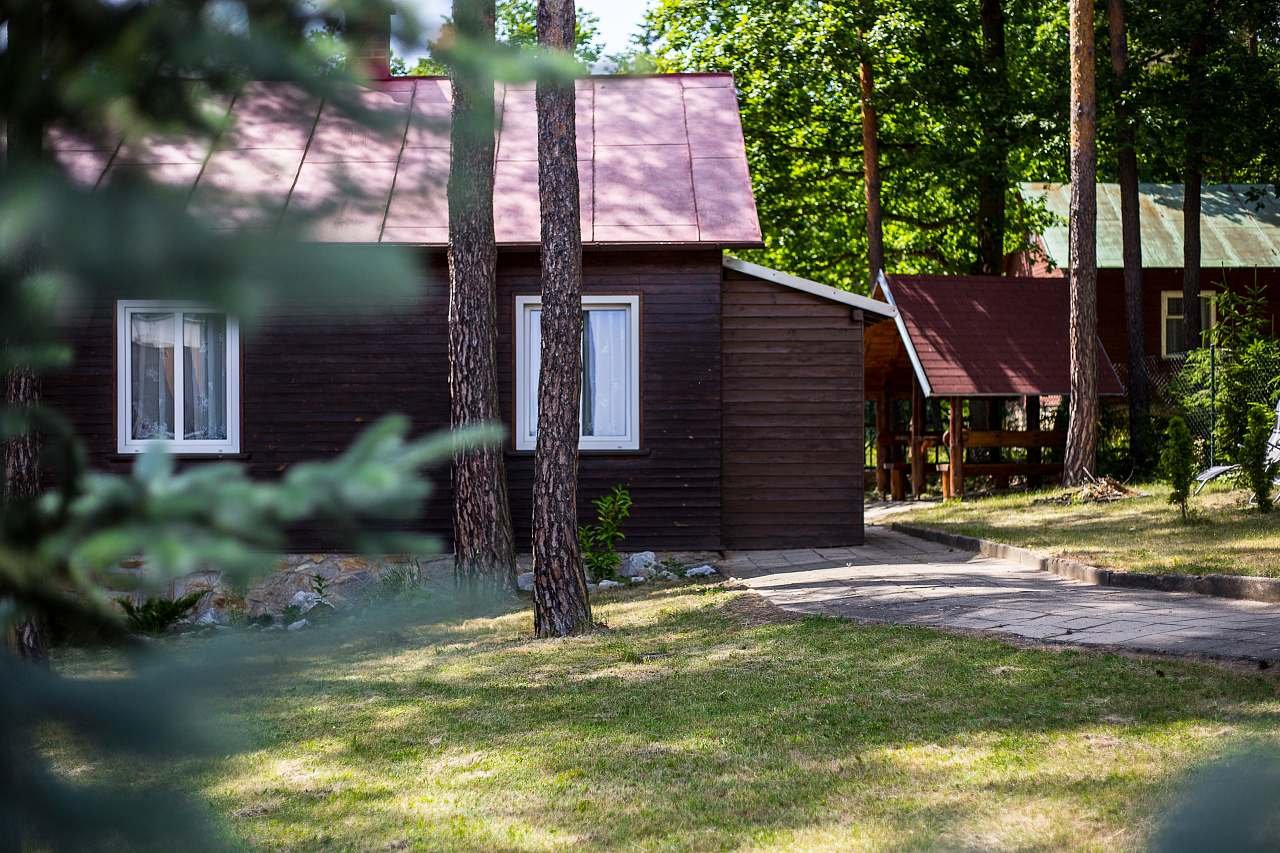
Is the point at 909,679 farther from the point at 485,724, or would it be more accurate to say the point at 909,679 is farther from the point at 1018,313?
the point at 1018,313

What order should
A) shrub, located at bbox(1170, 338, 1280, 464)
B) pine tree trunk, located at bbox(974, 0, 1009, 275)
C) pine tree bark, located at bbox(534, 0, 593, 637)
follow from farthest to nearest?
pine tree trunk, located at bbox(974, 0, 1009, 275)
shrub, located at bbox(1170, 338, 1280, 464)
pine tree bark, located at bbox(534, 0, 593, 637)

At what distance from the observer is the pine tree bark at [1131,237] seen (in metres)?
21.4

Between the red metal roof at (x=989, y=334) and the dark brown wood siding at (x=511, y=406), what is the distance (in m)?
8.17

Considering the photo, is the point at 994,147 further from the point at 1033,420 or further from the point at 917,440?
the point at 917,440

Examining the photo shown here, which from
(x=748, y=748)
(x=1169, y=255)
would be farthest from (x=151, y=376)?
(x=1169, y=255)

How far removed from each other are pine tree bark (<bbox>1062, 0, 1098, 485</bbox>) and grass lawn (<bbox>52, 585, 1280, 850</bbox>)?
12.3 metres

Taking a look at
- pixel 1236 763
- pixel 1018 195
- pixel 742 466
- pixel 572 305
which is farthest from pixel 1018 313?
pixel 1236 763

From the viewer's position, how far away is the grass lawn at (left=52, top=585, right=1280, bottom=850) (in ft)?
13.7

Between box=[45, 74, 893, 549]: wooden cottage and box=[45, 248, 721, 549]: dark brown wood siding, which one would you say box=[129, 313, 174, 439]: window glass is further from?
box=[45, 248, 721, 549]: dark brown wood siding

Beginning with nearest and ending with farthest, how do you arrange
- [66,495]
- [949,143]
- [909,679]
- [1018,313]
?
[66,495]
[909,679]
[1018,313]
[949,143]

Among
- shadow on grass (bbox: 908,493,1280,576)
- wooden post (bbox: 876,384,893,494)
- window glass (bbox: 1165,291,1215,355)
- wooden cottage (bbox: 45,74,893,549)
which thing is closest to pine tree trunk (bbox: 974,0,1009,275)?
wooden post (bbox: 876,384,893,494)

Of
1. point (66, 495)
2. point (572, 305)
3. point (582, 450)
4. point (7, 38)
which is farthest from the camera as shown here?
point (582, 450)

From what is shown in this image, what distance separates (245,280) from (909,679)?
5.48 meters

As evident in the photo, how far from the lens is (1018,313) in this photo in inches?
898
